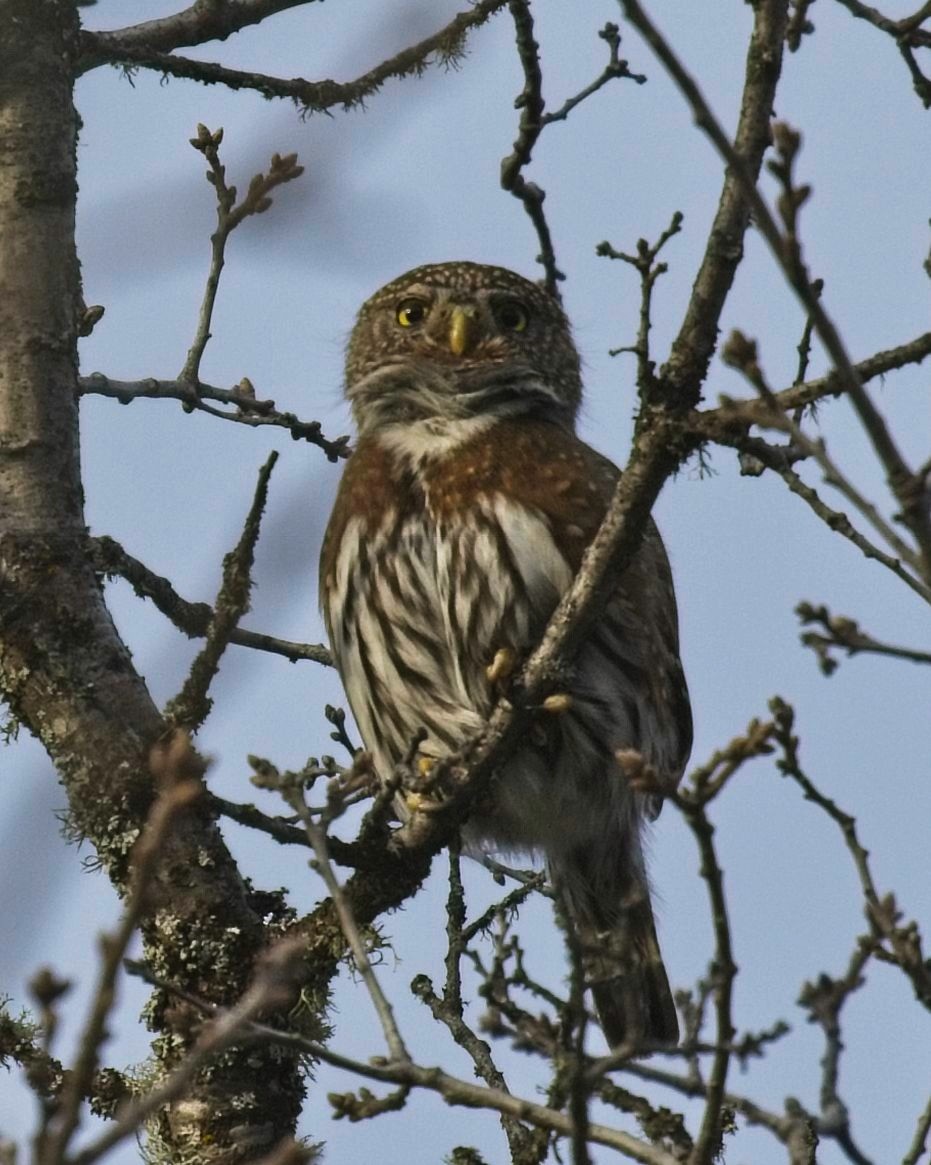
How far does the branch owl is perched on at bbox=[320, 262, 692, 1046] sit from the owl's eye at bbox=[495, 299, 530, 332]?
45 cm

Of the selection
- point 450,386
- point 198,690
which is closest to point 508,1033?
point 198,690

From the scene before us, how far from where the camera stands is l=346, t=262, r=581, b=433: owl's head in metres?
6.06

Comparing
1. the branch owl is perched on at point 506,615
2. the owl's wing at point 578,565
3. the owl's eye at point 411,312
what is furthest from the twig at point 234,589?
the owl's eye at point 411,312

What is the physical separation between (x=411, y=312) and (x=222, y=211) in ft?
4.85

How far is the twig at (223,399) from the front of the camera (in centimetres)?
529

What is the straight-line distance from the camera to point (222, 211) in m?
5.36

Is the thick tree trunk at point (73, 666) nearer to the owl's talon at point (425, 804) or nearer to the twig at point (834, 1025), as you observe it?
the owl's talon at point (425, 804)

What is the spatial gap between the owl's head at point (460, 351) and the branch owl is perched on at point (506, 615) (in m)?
0.01

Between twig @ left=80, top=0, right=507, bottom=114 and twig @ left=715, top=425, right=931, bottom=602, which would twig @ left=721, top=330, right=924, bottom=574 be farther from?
twig @ left=80, top=0, right=507, bottom=114

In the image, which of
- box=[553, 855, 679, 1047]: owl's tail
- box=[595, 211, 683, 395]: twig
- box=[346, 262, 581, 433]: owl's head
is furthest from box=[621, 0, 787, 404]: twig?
box=[553, 855, 679, 1047]: owl's tail

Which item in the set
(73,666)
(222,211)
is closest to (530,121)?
(222,211)

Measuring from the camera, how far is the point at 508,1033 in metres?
3.45

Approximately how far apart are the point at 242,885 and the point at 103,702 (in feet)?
1.84

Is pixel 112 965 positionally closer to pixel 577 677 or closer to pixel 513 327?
pixel 577 677
